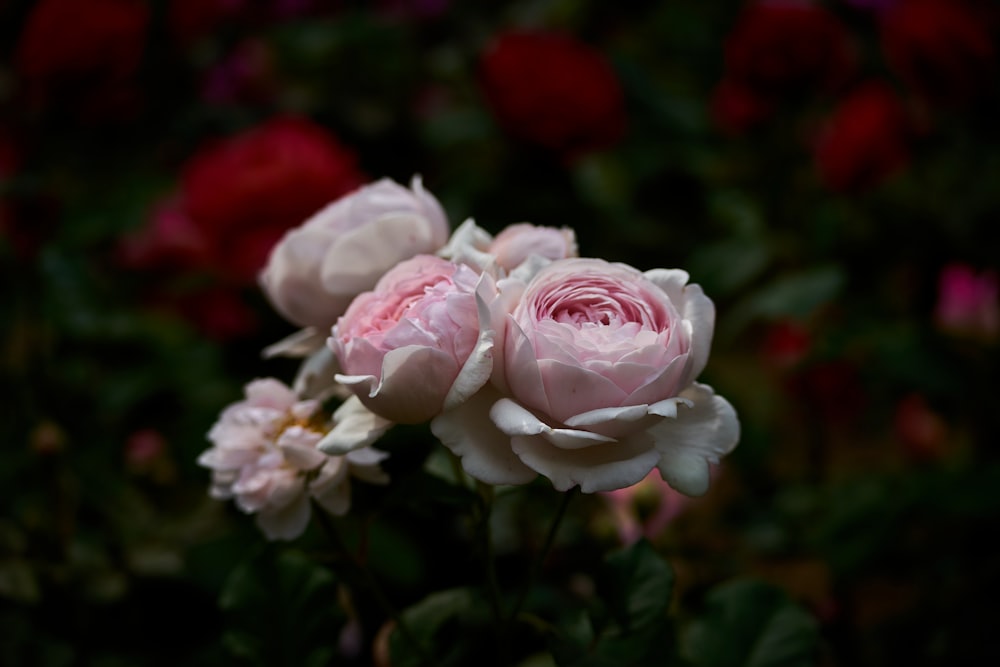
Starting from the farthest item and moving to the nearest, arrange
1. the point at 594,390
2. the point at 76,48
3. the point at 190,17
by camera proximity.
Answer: the point at 190,17
the point at 76,48
the point at 594,390

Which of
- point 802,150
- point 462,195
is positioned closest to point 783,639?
point 462,195

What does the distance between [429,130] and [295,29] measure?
1.47 feet

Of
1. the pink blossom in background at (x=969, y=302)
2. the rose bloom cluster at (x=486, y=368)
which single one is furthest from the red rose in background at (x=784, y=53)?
the rose bloom cluster at (x=486, y=368)

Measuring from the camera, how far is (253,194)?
0.99 metres

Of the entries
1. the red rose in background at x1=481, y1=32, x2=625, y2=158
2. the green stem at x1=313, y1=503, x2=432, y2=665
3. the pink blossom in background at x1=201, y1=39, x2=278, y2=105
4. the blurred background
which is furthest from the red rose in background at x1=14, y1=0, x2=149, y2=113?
the green stem at x1=313, y1=503, x2=432, y2=665

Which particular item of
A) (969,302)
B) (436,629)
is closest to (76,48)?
(436,629)

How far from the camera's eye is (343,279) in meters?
0.49

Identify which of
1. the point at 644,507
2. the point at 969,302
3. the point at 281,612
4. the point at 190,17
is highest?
the point at 190,17

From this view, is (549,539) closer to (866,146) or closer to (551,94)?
(551,94)

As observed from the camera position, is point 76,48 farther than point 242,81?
No

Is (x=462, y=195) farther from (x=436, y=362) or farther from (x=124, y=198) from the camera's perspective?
(x=436, y=362)

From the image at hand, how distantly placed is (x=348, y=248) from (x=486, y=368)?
13cm

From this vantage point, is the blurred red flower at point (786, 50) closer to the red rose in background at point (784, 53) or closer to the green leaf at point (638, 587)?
the red rose in background at point (784, 53)

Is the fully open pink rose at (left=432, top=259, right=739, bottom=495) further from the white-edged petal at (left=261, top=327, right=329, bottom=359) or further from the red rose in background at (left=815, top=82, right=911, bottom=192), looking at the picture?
the red rose in background at (left=815, top=82, right=911, bottom=192)
